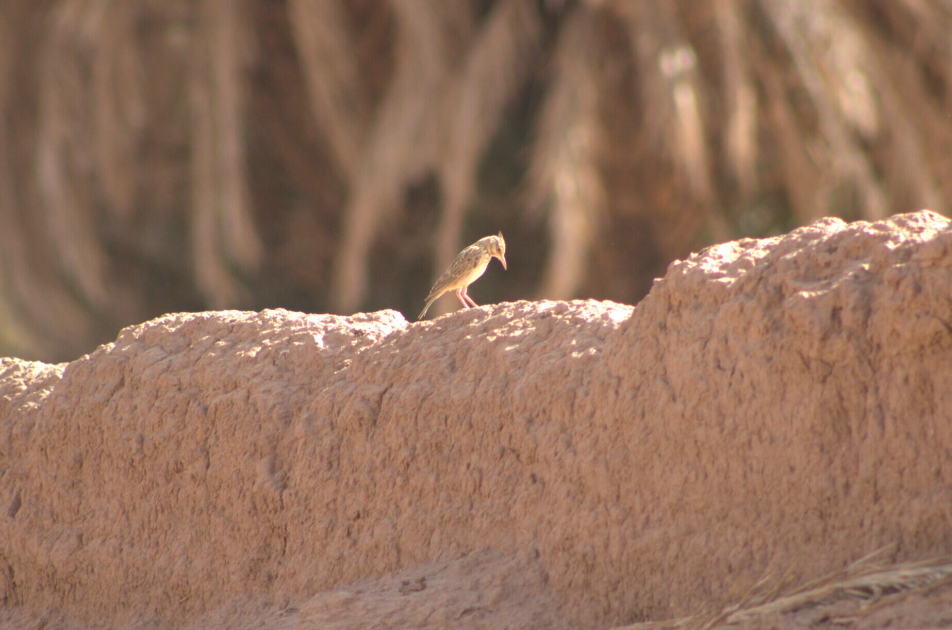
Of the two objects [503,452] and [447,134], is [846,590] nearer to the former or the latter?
[503,452]

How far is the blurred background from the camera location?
26.6 feet

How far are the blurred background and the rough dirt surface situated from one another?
14.5 ft

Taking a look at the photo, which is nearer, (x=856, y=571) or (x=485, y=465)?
(x=856, y=571)

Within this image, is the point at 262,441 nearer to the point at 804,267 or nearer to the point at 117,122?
the point at 804,267

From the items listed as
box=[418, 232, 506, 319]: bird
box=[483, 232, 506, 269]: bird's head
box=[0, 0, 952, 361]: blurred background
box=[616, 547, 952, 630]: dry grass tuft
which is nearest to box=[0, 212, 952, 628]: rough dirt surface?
box=[616, 547, 952, 630]: dry grass tuft

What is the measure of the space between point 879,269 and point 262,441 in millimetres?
1980

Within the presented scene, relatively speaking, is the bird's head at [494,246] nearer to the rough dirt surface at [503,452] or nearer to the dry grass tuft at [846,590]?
the rough dirt surface at [503,452]

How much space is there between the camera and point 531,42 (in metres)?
8.49

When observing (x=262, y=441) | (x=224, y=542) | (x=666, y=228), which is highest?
(x=666, y=228)

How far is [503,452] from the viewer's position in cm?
306

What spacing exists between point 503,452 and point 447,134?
17.6 ft

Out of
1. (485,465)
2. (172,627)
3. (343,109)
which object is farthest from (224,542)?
(343,109)

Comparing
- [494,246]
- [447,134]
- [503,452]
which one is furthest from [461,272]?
[447,134]

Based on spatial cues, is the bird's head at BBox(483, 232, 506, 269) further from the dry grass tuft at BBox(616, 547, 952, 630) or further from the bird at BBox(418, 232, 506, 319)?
the dry grass tuft at BBox(616, 547, 952, 630)
